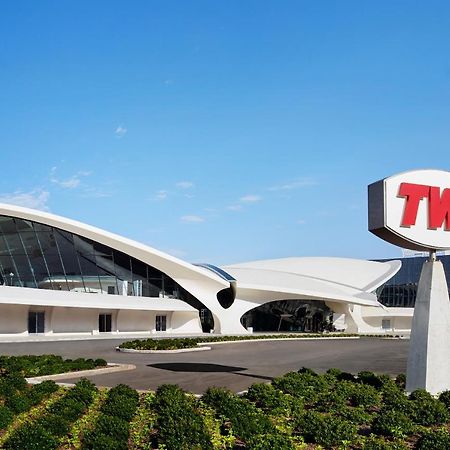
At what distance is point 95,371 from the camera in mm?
19109

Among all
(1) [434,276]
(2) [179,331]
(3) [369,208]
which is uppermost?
(3) [369,208]

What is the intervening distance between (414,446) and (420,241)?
6398 millimetres

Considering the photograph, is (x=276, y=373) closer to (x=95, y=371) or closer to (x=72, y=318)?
(x=95, y=371)

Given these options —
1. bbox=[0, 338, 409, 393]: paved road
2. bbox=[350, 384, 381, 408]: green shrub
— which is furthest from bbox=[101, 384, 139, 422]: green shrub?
bbox=[350, 384, 381, 408]: green shrub

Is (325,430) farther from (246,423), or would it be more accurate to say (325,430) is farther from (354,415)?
(354,415)

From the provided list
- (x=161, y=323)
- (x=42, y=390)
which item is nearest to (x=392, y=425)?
(x=42, y=390)

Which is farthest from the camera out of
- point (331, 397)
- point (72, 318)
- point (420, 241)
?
point (72, 318)

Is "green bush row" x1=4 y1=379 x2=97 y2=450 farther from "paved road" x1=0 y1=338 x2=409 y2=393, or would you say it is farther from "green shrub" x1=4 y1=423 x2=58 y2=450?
"paved road" x1=0 y1=338 x2=409 y2=393

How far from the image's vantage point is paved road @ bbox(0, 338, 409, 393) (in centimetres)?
1762

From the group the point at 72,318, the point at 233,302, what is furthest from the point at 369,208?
the point at 233,302

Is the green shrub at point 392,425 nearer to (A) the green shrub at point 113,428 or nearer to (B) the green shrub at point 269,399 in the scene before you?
(B) the green shrub at point 269,399

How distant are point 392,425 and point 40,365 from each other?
1219 centimetres

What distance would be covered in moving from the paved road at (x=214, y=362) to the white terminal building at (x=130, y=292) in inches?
225

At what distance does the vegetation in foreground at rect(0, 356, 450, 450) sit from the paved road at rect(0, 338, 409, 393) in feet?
9.17
